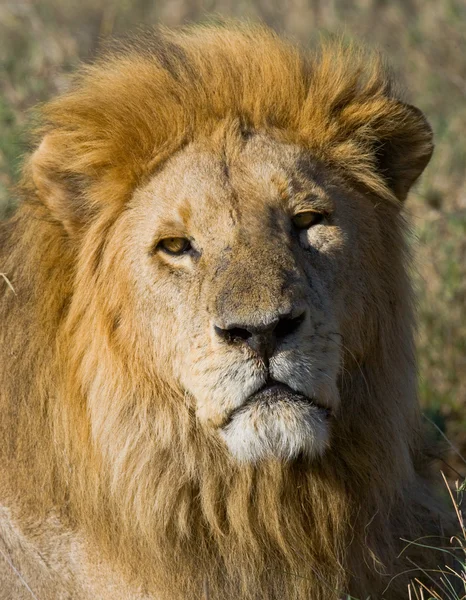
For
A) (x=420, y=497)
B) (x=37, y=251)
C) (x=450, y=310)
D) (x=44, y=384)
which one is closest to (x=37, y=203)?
(x=37, y=251)

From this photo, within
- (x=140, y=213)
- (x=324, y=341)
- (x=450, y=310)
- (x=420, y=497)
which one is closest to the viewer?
(x=324, y=341)

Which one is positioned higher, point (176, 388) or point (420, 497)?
point (176, 388)

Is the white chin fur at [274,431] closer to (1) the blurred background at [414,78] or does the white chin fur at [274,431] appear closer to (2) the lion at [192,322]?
(2) the lion at [192,322]

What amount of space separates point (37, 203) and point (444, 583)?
2.04m

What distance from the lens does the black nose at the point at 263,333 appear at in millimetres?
2898

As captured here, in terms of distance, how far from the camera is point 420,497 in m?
4.12

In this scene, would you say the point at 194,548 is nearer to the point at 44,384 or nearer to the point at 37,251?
the point at 44,384

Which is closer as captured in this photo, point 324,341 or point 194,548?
point 324,341

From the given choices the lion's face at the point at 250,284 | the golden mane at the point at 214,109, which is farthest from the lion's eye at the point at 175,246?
the golden mane at the point at 214,109

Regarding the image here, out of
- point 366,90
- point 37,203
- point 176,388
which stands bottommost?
point 176,388

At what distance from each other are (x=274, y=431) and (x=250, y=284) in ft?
1.46

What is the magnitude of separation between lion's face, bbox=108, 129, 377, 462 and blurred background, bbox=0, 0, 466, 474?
24.4 inches

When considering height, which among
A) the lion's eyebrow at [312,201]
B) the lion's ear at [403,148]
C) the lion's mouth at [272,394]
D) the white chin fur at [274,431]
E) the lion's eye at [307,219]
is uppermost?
the lion's ear at [403,148]

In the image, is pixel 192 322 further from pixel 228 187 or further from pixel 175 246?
pixel 228 187
